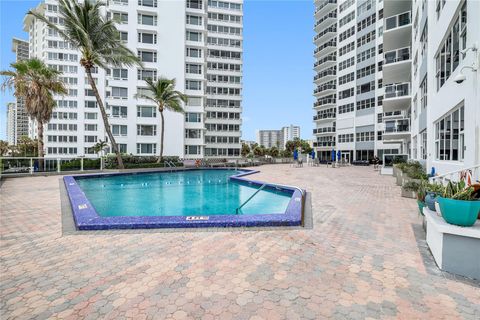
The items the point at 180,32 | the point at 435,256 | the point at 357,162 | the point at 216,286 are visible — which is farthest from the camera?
the point at 357,162

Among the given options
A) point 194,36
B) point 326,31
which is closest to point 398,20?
point 194,36

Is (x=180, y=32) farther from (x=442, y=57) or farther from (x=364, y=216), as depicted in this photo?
(x=364, y=216)

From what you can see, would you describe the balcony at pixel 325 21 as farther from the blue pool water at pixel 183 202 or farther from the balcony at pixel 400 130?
the blue pool water at pixel 183 202

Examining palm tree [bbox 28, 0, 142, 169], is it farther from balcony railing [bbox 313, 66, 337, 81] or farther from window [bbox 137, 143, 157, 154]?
balcony railing [bbox 313, 66, 337, 81]

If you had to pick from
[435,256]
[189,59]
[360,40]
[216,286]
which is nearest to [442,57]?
[435,256]

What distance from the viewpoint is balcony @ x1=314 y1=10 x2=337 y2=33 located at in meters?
55.0

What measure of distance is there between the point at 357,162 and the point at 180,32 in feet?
125

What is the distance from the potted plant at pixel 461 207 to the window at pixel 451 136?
5.31 meters

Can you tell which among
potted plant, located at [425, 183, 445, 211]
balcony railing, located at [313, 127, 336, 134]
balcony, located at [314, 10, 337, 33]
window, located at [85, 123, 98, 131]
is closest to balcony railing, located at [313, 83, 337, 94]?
balcony railing, located at [313, 127, 336, 134]

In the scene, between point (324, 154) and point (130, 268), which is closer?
point (130, 268)

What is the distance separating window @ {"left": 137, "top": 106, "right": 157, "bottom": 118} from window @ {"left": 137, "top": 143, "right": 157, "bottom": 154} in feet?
13.8

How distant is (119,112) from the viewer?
35.1 m

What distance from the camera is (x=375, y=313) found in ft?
9.11

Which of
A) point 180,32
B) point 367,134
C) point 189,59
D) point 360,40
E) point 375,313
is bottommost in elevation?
point 375,313
